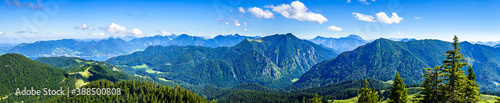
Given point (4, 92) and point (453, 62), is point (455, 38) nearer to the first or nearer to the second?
point (453, 62)

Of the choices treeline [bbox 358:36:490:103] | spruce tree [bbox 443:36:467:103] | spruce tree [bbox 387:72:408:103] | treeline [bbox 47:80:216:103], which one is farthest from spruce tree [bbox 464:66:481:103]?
treeline [bbox 47:80:216:103]

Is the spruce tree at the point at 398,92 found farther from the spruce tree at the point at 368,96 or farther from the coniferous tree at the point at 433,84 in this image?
the coniferous tree at the point at 433,84

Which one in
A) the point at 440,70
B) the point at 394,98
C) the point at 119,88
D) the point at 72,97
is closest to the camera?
the point at 440,70

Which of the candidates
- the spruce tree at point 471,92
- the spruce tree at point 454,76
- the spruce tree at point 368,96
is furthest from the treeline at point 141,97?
the spruce tree at point 471,92

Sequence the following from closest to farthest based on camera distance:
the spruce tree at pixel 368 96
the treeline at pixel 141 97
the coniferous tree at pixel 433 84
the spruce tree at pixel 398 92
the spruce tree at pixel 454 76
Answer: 1. the spruce tree at pixel 454 76
2. the coniferous tree at pixel 433 84
3. the spruce tree at pixel 398 92
4. the spruce tree at pixel 368 96
5. the treeline at pixel 141 97

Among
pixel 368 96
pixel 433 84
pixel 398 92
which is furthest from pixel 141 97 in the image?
pixel 433 84

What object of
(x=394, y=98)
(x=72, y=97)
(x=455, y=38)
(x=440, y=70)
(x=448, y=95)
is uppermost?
(x=455, y=38)

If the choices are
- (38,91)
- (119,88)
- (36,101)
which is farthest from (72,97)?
(38,91)

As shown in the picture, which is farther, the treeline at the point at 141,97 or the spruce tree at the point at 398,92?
the treeline at the point at 141,97

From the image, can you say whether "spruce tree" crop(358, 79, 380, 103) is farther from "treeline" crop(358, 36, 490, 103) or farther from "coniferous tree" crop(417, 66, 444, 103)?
"treeline" crop(358, 36, 490, 103)
